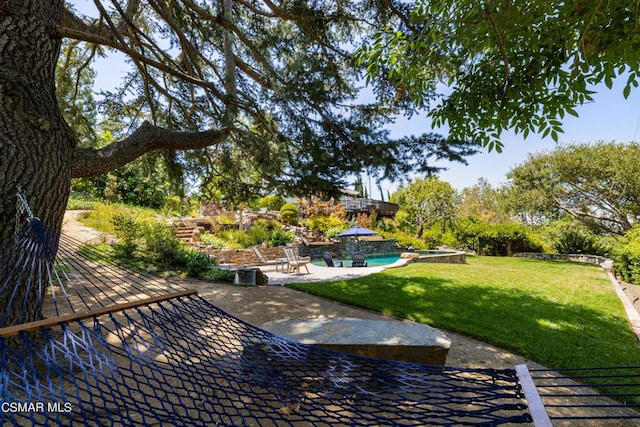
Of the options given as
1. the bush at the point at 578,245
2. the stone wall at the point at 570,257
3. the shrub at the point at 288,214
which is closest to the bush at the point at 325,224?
the shrub at the point at 288,214

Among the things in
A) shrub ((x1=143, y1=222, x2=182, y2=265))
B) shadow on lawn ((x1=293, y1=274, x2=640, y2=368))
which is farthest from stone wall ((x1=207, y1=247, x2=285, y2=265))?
shadow on lawn ((x1=293, y1=274, x2=640, y2=368))

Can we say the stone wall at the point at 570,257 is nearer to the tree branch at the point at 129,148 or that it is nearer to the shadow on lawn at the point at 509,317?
the shadow on lawn at the point at 509,317

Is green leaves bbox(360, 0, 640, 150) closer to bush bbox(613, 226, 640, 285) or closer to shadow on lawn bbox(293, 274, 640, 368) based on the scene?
shadow on lawn bbox(293, 274, 640, 368)

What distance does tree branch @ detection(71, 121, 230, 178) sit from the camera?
275cm

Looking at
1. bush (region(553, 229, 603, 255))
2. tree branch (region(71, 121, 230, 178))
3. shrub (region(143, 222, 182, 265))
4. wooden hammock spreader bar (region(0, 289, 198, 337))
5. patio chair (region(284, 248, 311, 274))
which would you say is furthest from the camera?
bush (region(553, 229, 603, 255))

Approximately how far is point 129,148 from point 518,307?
19.3 ft

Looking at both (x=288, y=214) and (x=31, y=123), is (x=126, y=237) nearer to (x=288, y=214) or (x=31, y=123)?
(x=31, y=123)

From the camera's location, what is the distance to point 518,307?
4934 mm

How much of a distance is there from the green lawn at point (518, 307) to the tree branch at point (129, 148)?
138 inches

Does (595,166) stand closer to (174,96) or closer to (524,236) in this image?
(524,236)

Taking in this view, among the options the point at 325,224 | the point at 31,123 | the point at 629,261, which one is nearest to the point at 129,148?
the point at 31,123

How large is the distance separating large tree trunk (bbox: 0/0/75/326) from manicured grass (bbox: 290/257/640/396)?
4145 millimetres

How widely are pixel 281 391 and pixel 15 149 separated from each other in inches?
98.0

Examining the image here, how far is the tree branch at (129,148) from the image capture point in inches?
108
